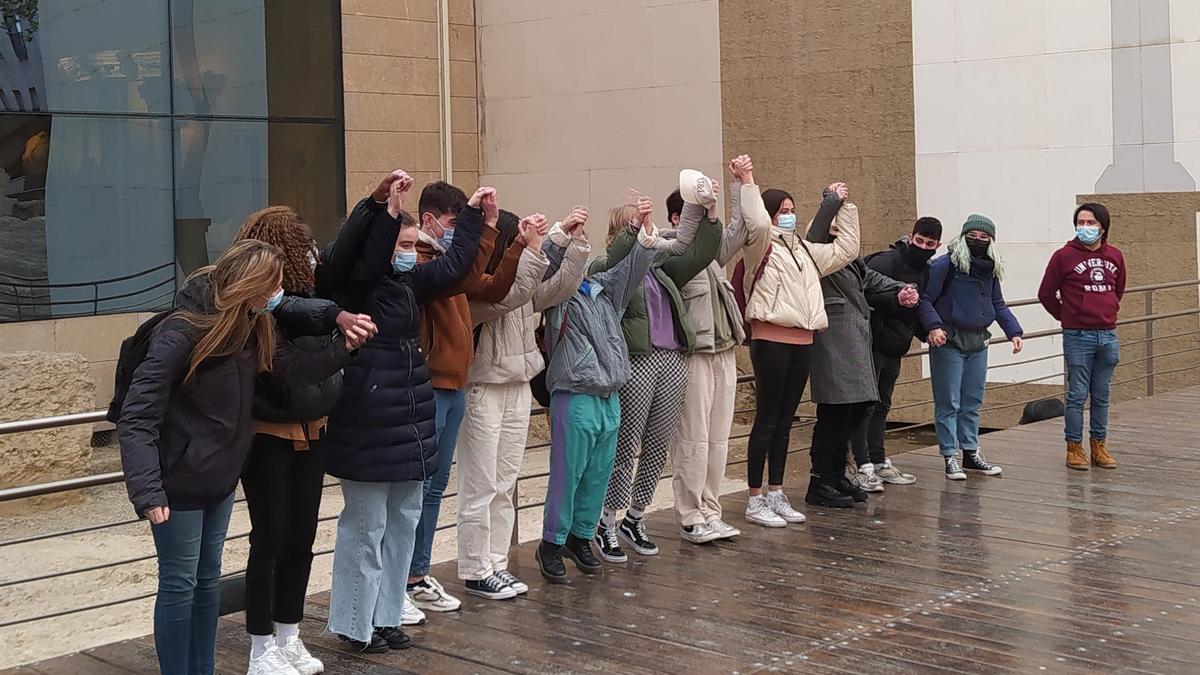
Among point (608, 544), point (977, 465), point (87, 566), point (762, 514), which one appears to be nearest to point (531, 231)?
point (608, 544)

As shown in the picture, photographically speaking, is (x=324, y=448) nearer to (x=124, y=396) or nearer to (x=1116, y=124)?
(x=124, y=396)

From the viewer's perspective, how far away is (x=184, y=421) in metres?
4.84

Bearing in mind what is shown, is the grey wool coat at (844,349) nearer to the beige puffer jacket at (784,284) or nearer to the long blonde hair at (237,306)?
the beige puffer jacket at (784,284)

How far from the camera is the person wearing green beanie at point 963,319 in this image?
9.30 m

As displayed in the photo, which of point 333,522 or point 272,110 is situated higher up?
point 272,110

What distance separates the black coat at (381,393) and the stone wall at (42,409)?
10.2 m

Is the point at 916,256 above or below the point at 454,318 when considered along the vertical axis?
above

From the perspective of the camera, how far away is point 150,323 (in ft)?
16.1

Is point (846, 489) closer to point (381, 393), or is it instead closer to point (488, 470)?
point (488, 470)

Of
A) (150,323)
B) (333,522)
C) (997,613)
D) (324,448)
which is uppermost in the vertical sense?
(150,323)

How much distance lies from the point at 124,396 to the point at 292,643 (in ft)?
4.17

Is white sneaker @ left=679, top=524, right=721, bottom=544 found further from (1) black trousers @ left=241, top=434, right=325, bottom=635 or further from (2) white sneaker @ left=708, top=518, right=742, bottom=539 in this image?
(1) black trousers @ left=241, top=434, right=325, bottom=635

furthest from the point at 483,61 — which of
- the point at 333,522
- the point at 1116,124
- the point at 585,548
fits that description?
the point at 585,548

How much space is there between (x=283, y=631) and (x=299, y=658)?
0.41ft
